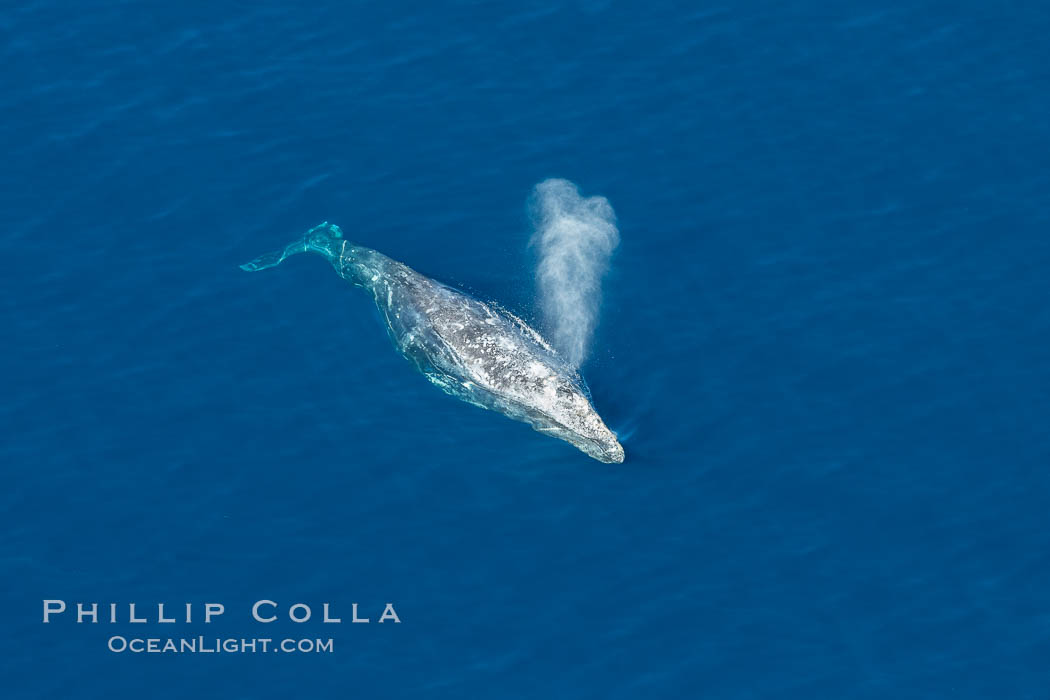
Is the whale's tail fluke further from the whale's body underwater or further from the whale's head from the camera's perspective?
the whale's head

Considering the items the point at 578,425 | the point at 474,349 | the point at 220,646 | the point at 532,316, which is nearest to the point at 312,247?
the point at 474,349

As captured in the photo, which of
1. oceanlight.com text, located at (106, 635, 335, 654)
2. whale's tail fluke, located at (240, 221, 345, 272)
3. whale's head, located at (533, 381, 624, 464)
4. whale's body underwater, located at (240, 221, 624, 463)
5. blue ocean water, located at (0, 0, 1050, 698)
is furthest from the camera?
whale's tail fluke, located at (240, 221, 345, 272)

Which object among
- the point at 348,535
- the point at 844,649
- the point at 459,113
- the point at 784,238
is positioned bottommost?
the point at 844,649

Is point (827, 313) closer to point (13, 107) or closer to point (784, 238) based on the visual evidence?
point (784, 238)

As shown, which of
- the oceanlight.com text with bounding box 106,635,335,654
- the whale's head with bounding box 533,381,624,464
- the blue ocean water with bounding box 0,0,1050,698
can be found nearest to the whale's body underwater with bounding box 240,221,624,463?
the whale's head with bounding box 533,381,624,464

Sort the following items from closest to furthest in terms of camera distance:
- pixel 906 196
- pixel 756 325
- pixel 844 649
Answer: pixel 844 649 < pixel 756 325 < pixel 906 196

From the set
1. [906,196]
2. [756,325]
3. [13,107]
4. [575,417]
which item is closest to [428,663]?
[575,417]
